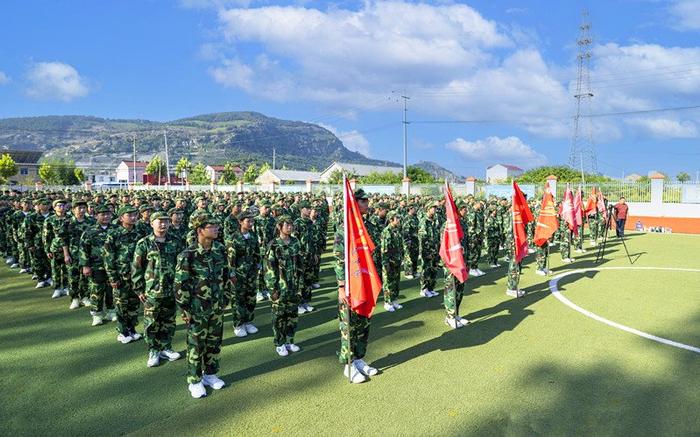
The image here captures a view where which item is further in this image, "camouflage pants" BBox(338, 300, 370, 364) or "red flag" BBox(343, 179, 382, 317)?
"camouflage pants" BBox(338, 300, 370, 364)

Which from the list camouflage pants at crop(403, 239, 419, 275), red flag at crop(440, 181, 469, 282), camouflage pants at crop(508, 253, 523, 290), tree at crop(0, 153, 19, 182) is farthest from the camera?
tree at crop(0, 153, 19, 182)

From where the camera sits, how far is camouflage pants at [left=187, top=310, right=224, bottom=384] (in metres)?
5.71

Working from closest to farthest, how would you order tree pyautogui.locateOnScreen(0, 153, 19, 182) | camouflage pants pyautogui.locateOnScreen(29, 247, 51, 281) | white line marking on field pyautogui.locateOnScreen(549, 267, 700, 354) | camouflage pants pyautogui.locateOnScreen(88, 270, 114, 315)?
white line marking on field pyautogui.locateOnScreen(549, 267, 700, 354) < camouflage pants pyautogui.locateOnScreen(88, 270, 114, 315) < camouflage pants pyautogui.locateOnScreen(29, 247, 51, 281) < tree pyautogui.locateOnScreen(0, 153, 19, 182)

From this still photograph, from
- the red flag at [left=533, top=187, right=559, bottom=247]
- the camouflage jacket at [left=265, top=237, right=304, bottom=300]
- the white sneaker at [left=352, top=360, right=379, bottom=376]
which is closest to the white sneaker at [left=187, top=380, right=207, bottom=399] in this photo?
the camouflage jacket at [left=265, top=237, right=304, bottom=300]

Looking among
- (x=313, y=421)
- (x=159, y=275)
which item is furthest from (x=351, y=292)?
(x=159, y=275)

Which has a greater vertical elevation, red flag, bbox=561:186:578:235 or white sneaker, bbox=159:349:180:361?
red flag, bbox=561:186:578:235

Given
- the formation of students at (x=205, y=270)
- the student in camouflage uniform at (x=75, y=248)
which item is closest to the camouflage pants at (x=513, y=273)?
the formation of students at (x=205, y=270)

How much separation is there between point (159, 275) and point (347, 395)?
10.5 ft

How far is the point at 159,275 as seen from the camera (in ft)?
21.4

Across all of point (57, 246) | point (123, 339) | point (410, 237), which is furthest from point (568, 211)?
point (57, 246)

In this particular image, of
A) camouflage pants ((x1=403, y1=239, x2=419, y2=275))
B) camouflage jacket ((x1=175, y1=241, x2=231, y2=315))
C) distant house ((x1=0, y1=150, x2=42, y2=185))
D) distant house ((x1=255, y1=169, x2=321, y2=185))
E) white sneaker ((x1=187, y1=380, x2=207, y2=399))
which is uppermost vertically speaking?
distant house ((x1=0, y1=150, x2=42, y2=185))

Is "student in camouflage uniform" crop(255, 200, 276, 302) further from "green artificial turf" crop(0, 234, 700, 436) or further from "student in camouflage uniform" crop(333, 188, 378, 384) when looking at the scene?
"student in camouflage uniform" crop(333, 188, 378, 384)

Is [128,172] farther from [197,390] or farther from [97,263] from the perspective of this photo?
[197,390]

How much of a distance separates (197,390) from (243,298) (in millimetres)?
2611
